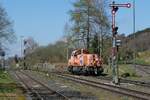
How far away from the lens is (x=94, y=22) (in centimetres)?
8362

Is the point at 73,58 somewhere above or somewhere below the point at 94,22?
below

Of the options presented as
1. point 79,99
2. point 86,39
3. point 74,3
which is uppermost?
point 74,3

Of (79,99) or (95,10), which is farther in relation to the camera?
(95,10)

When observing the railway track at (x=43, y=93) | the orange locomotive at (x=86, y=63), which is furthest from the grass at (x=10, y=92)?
the orange locomotive at (x=86, y=63)

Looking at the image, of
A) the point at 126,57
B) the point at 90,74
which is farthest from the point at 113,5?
the point at 126,57

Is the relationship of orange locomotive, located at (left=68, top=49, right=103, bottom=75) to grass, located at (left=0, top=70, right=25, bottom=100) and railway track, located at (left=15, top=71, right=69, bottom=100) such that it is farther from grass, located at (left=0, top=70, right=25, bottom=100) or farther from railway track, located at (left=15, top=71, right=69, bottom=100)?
grass, located at (left=0, top=70, right=25, bottom=100)

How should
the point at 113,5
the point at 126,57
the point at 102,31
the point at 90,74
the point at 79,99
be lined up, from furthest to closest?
the point at 126,57 < the point at 102,31 < the point at 90,74 < the point at 113,5 < the point at 79,99

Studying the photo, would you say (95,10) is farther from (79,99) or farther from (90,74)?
(79,99)

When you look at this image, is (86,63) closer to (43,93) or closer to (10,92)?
→ (10,92)

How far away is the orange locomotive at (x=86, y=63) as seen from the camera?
64.0m

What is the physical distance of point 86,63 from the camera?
65312 mm

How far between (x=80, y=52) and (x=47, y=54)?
95.2 m

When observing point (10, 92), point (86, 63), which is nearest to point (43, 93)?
point (10, 92)

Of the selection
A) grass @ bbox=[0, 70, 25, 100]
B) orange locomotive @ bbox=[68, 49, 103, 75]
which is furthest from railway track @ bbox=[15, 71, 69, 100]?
orange locomotive @ bbox=[68, 49, 103, 75]
